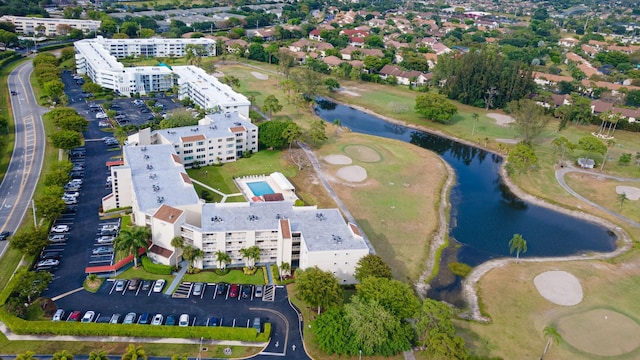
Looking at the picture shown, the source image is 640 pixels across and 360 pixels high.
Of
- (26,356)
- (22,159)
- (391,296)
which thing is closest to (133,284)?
(26,356)

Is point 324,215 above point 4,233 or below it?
above

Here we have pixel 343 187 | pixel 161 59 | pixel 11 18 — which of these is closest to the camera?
pixel 343 187

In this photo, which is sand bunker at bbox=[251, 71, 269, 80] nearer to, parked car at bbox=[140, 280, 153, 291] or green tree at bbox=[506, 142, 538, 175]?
green tree at bbox=[506, 142, 538, 175]

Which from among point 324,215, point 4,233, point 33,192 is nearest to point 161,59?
point 33,192

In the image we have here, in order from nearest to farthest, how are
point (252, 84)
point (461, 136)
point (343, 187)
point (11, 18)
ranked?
point (343, 187) < point (461, 136) < point (252, 84) < point (11, 18)

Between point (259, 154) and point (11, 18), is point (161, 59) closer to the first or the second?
point (11, 18)

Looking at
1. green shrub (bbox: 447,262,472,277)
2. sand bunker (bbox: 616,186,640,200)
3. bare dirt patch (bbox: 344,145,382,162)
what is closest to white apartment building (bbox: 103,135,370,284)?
green shrub (bbox: 447,262,472,277)

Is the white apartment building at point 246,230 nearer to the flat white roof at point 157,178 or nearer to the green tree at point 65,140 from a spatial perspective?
the flat white roof at point 157,178

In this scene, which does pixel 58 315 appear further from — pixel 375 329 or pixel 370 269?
pixel 370 269
